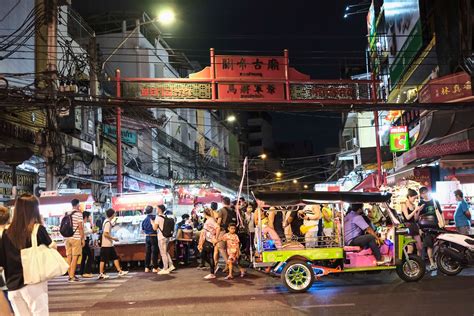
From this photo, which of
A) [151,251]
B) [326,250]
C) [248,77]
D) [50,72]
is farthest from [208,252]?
[248,77]

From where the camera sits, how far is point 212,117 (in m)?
50.6

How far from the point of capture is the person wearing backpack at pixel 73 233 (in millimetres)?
12562

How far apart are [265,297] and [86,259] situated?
21.7ft

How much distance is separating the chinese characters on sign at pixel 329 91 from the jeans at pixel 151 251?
29.2ft

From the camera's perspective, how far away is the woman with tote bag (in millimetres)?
5137

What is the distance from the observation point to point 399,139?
2306 centimetres

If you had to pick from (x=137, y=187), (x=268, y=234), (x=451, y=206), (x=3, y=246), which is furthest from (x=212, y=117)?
(x=3, y=246)

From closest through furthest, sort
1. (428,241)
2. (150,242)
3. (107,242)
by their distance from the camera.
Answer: (428,241)
(107,242)
(150,242)

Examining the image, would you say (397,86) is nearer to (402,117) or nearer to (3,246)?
(402,117)

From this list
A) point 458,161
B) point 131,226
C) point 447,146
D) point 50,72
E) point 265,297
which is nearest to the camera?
point 265,297

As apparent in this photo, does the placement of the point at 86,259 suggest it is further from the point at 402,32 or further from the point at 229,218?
the point at 402,32

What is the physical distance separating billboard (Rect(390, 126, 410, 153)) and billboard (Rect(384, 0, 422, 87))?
9.11ft

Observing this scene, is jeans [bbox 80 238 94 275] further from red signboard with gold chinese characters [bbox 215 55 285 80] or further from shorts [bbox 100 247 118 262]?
red signboard with gold chinese characters [bbox 215 55 285 80]

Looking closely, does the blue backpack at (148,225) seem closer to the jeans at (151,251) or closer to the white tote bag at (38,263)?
the jeans at (151,251)
